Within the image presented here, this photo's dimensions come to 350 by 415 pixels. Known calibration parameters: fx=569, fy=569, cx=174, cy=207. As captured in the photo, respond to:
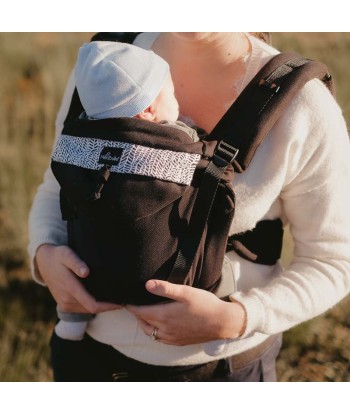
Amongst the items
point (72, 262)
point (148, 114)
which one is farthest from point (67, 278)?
point (148, 114)

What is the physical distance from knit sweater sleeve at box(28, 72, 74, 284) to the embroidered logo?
0.43 meters

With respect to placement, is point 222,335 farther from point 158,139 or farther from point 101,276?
point 158,139

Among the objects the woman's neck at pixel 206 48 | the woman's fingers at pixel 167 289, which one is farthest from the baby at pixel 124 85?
the woman's fingers at pixel 167 289

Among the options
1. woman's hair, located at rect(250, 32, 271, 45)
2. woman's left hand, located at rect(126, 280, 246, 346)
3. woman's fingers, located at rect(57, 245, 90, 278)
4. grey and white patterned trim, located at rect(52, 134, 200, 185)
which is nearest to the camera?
grey and white patterned trim, located at rect(52, 134, 200, 185)

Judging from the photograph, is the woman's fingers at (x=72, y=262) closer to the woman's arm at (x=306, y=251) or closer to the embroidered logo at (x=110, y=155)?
the woman's arm at (x=306, y=251)

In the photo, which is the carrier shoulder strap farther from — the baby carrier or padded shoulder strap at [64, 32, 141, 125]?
padded shoulder strap at [64, 32, 141, 125]

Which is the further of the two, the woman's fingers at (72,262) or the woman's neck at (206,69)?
the woman's neck at (206,69)

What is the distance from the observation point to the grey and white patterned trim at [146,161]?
4.91 feet

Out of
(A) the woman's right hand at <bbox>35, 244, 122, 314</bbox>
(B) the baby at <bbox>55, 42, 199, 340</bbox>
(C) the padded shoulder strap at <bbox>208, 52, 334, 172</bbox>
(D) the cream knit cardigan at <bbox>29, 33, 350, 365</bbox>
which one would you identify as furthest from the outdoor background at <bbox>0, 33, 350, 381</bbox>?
(B) the baby at <bbox>55, 42, 199, 340</bbox>

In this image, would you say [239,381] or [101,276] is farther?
[239,381]

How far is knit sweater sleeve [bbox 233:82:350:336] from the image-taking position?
158cm

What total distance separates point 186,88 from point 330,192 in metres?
0.60
